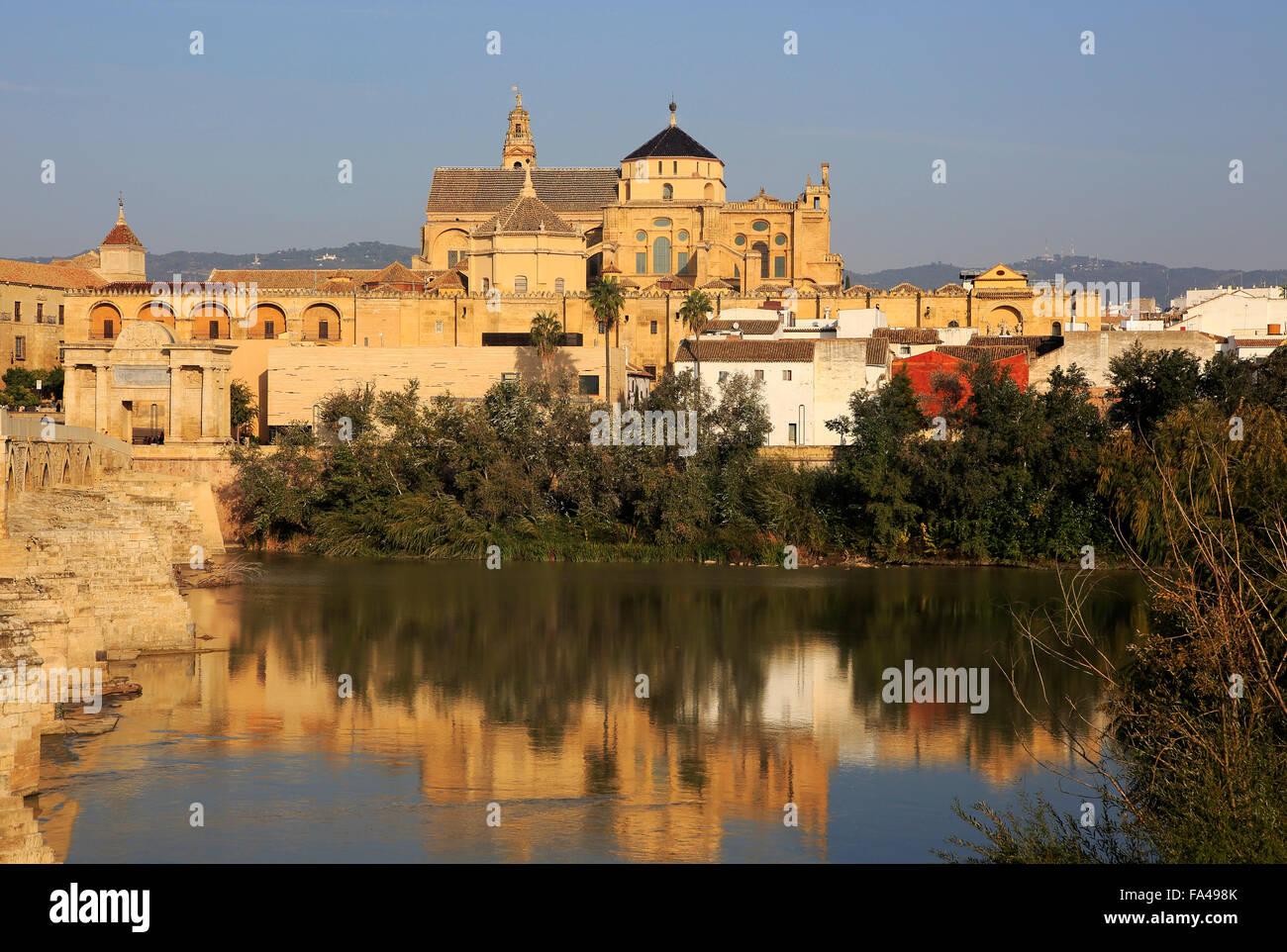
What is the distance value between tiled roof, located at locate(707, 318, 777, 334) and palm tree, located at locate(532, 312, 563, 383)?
5.04 metres

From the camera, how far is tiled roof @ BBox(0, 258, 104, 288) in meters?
56.4

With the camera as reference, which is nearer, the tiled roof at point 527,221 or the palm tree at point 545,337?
the palm tree at point 545,337

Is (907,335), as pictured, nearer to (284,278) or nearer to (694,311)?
(694,311)

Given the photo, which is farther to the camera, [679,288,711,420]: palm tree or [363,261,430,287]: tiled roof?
[363,261,430,287]: tiled roof

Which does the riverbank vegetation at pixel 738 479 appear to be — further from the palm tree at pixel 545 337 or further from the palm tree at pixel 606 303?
the palm tree at pixel 606 303

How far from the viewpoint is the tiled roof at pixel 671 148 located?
63.8m

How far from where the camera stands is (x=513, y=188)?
65.9m

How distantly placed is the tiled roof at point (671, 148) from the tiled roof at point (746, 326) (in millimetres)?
19615

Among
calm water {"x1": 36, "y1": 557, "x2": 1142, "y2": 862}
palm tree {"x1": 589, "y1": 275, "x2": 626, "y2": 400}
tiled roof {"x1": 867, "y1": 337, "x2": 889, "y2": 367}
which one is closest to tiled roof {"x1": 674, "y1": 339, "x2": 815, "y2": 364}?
tiled roof {"x1": 867, "y1": 337, "x2": 889, "y2": 367}

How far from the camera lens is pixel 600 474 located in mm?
34188

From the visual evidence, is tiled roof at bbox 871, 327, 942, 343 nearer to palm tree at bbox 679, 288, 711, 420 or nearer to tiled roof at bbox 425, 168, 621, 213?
palm tree at bbox 679, 288, 711, 420

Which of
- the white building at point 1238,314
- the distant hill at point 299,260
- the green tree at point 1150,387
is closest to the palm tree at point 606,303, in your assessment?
the white building at point 1238,314

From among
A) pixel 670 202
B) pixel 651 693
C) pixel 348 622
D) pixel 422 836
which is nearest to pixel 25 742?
pixel 422 836
